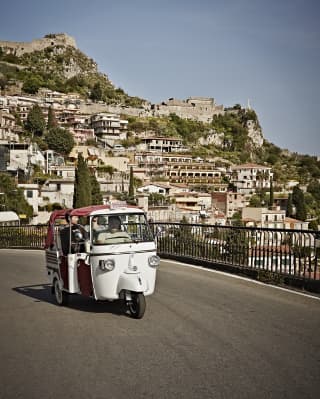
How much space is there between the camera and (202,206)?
9788 centimetres

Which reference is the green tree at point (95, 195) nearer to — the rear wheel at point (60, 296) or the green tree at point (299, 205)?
the green tree at point (299, 205)

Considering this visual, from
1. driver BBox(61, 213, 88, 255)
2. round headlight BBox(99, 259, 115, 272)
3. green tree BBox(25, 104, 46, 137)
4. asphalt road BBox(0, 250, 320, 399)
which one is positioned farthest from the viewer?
green tree BBox(25, 104, 46, 137)

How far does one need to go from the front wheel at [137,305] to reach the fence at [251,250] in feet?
6.15

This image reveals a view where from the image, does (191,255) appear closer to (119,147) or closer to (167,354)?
(167,354)

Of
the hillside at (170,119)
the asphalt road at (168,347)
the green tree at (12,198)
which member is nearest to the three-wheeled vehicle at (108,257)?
the asphalt road at (168,347)

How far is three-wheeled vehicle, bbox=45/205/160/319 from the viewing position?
859 cm

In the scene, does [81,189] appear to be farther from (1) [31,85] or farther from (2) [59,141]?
(1) [31,85]

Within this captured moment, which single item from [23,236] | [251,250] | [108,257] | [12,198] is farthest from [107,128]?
[108,257]

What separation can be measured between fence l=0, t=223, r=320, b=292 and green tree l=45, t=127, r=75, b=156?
96766 millimetres

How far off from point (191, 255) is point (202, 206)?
81.8 meters

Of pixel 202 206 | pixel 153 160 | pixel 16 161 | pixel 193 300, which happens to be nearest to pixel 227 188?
pixel 153 160

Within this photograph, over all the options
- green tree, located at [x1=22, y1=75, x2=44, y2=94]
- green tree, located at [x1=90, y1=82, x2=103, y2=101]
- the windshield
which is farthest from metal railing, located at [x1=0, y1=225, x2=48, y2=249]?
green tree, located at [x1=90, y1=82, x2=103, y2=101]

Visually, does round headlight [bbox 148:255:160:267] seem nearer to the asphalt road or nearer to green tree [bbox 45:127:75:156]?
the asphalt road

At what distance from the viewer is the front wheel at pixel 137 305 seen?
27.6 feet
